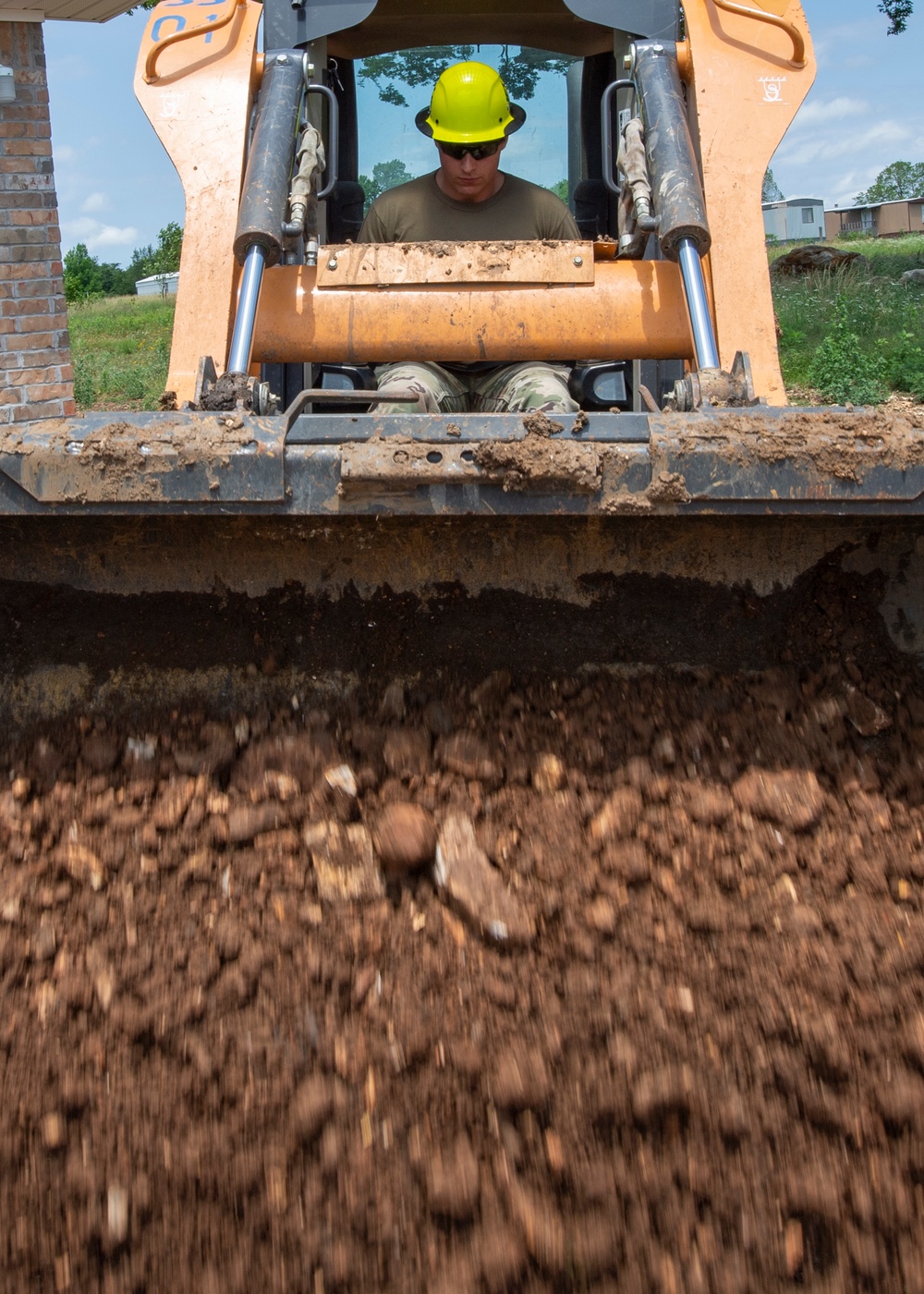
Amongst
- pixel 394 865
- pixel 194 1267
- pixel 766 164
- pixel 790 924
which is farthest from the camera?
pixel 766 164

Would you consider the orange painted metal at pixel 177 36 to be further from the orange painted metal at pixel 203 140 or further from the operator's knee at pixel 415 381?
the operator's knee at pixel 415 381

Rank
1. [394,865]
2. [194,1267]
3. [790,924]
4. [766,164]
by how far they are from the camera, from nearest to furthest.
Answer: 1. [194,1267]
2. [790,924]
3. [394,865]
4. [766,164]

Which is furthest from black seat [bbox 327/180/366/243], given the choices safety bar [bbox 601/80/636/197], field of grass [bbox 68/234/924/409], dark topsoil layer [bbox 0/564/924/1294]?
field of grass [bbox 68/234/924/409]

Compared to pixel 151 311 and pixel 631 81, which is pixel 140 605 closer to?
pixel 631 81

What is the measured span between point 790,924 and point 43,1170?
1198 mm

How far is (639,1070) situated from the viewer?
4.94ft

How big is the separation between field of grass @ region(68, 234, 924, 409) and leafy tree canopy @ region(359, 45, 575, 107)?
293 cm

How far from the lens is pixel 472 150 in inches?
125

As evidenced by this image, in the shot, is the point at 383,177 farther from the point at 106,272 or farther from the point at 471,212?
the point at 106,272

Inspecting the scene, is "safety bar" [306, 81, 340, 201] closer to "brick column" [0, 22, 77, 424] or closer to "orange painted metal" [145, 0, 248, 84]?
"orange painted metal" [145, 0, 248, 84]

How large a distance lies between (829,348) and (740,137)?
629 centimetres

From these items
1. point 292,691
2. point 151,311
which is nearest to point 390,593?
point 292,691

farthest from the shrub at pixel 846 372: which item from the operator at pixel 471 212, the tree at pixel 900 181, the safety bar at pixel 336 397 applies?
the tree at pixel 900 181

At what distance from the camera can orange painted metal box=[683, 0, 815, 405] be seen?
107 inches
